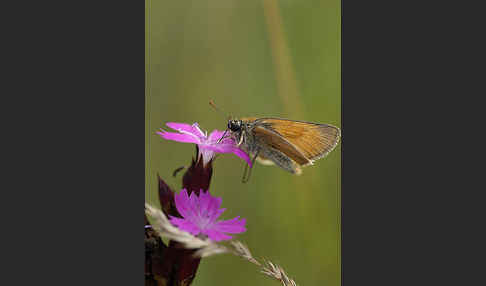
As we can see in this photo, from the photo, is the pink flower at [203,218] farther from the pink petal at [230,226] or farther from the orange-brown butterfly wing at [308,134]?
the orange-brown butterfly wing at [308,134]

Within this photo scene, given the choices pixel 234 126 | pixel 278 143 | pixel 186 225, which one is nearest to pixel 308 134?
pixel 278 143

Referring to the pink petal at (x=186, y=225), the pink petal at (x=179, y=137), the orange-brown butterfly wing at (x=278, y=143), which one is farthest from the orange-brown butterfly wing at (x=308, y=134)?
the pink petal at (x=186, y=225)

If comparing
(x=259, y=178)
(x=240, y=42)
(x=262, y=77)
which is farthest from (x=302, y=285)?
(x=240, y=42)

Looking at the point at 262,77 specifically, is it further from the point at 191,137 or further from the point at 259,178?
the point at 191,137

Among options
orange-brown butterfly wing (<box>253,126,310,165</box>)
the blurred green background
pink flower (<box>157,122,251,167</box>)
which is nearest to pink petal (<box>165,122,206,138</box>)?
pink flower (<box>157,122,251,167</box>)

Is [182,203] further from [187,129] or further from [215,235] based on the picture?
[187,129]

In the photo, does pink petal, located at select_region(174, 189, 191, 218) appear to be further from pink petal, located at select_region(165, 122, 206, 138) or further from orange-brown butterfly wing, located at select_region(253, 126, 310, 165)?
orange-brown butterfly wing, located at select_region(253, 126, 310, 165)
